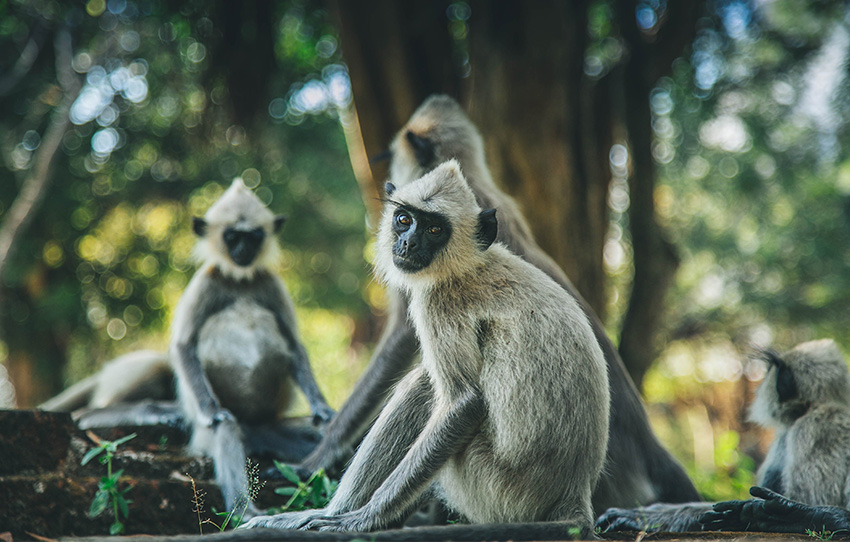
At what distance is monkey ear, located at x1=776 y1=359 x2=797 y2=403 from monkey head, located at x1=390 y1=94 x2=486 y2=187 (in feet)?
6.55

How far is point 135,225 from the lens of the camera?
9.34 metres

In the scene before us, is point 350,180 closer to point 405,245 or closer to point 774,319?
point 774,319

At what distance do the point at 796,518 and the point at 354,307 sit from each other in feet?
30.9

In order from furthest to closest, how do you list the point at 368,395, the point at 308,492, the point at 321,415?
the point at 321,415
the point at 368,395
the point at 308,492

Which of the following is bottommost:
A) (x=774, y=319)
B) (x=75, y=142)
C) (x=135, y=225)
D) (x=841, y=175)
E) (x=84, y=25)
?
(x=774, y=319)

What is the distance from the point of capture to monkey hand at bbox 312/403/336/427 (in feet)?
13.6

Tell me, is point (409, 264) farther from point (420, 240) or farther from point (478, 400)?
point (478, 400)

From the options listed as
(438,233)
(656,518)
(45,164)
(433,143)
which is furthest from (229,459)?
(45,164)

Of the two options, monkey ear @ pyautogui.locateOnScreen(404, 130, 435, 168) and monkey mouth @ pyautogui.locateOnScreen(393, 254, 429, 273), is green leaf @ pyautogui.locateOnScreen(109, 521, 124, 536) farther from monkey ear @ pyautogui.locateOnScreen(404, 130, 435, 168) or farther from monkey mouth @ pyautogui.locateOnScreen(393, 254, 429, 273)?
monkey ear @ pyautogui.locateOnScreen(404, 130, 435, 168)

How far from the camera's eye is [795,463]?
10.9 ft

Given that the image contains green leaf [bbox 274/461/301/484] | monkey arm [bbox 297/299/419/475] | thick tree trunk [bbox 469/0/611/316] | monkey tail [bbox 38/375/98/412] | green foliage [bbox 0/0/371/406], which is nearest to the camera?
green leaf [bbox 274/461/301/484]

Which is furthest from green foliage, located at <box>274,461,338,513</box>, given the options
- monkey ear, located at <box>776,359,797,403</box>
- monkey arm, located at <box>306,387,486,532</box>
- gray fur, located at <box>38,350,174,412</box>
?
monkey ear, located at <box>776,359,797,403</box>

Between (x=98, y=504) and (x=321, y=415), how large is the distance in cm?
142

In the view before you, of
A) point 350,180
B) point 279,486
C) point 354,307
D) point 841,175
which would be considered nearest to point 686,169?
point 841,175
